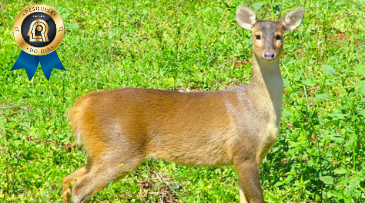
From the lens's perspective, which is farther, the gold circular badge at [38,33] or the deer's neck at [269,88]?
the gold circular badge at [38,33]

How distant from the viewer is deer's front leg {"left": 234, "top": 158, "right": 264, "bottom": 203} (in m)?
4.20

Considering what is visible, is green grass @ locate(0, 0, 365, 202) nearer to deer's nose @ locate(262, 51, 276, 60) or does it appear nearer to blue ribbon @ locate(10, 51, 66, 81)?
blue ribbon @ locate(10, 51, 66, 81)

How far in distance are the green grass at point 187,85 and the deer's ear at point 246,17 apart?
70 centimetres

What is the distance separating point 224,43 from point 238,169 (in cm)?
320

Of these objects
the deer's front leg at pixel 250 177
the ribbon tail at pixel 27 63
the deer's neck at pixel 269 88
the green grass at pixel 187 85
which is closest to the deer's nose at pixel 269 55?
the deer's neck at pixel 269 88

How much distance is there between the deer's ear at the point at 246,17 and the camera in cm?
458

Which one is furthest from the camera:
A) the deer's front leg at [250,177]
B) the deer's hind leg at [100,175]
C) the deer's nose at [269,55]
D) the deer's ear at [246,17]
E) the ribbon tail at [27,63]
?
the ribbon tail at [27,63]

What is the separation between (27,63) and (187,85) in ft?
7.15

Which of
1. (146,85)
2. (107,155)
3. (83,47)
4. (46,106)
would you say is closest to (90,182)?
(107,155)

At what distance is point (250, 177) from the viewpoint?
4.20m

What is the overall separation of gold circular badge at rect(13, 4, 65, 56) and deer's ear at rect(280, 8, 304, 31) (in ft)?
11.3

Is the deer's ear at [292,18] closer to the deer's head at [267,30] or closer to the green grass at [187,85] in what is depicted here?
the deer's head at [267,30]

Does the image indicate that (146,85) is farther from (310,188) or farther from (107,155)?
(310,188)

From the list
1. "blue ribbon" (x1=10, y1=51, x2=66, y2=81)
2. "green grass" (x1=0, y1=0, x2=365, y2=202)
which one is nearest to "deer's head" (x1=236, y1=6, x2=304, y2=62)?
"green grass" (x1=0, y1=0, x2=365, y2=202)
